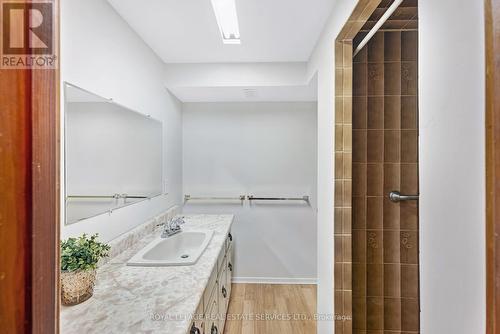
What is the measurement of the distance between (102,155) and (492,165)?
1742mm

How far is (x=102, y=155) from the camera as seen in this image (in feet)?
5.24

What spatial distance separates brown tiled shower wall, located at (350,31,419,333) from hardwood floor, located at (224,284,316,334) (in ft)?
2.37

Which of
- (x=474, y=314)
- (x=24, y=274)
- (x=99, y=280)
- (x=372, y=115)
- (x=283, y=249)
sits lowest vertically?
(x=283, y=249)

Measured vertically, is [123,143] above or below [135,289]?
above

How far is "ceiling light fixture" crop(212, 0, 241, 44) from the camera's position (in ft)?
5.65

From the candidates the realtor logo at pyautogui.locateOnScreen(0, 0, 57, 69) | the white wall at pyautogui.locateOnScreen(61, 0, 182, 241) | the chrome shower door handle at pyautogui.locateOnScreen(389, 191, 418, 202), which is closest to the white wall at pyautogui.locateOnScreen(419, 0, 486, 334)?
the realtor logo at pyautogui.locateOnScreen(0, 0, 57, 69)

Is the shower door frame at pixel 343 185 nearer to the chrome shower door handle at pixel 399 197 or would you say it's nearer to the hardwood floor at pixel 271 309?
the chrome shower door handle at pixel 399 197

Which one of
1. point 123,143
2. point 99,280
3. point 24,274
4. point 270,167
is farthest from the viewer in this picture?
point 270,167

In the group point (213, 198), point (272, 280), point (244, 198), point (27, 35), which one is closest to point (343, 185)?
point (27, 35)

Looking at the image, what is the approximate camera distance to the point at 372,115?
6.42 ft

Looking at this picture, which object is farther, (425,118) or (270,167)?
(270,167)

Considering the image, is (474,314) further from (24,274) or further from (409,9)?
(409,9)

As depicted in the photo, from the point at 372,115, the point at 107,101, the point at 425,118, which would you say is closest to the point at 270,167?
the point at 372,115

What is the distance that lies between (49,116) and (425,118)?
35.6 inches
